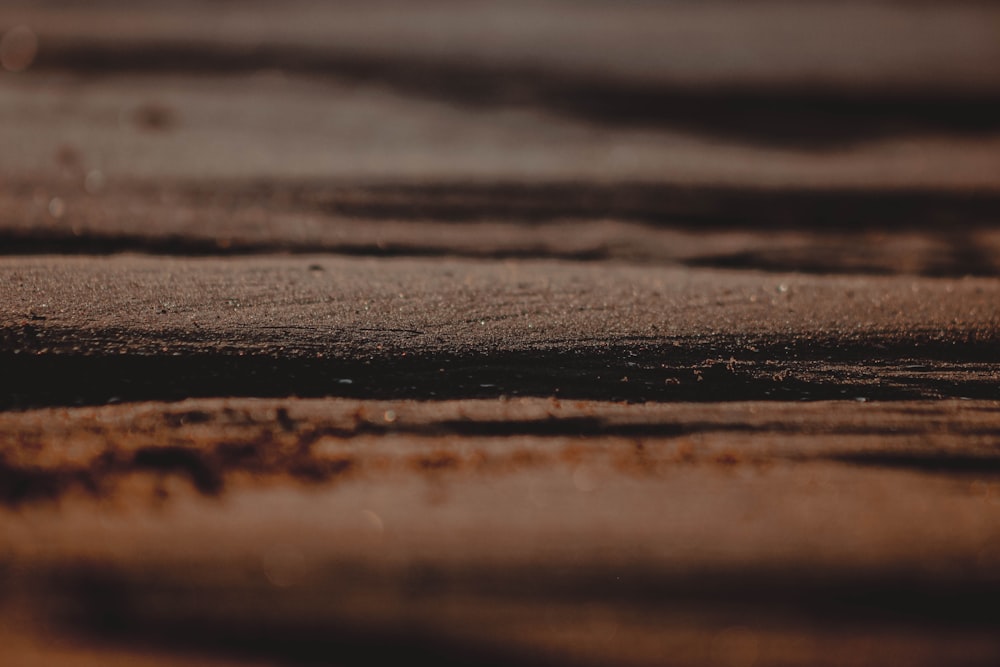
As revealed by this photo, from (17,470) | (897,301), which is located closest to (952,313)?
(897,301)

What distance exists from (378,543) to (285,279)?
975 millimetres

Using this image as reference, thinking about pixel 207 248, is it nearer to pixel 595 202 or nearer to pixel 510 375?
pixel 510 375

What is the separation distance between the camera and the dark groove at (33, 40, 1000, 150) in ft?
12.3

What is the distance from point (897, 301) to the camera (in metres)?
2.12

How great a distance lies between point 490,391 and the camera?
1.74m

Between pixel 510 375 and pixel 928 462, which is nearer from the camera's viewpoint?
pixel 928 462

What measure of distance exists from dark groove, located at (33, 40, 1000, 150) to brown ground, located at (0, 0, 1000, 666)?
16 centimetres

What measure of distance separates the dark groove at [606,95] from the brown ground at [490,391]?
0.16m

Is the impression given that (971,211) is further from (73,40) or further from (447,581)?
(73,40)

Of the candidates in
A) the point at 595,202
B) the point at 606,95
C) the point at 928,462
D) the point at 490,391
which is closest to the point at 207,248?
the point at 490,391

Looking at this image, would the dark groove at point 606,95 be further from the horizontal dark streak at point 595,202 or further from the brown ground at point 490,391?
the horizontal dark streak at point 595,202

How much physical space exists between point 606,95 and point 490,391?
8.84 feet

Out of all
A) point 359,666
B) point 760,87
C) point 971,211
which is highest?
point 760,87

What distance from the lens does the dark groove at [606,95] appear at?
373cm
